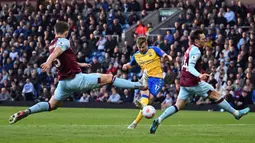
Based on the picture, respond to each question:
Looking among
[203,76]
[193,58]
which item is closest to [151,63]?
[193,58]

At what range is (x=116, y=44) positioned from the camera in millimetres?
38094

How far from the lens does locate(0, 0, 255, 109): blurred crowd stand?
105 feet

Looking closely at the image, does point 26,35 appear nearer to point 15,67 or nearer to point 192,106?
point 15,67

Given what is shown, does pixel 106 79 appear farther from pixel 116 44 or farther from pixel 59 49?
pixel 116 44

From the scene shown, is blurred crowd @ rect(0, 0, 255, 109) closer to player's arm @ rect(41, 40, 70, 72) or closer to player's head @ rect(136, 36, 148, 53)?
player's head @ rect(136, 36, 148, 53)

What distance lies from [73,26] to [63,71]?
992 inches

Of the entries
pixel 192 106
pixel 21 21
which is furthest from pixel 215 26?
pixel 21 21

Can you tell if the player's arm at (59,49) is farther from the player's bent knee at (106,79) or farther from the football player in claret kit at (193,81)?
the football player in claret kit at (193,81)

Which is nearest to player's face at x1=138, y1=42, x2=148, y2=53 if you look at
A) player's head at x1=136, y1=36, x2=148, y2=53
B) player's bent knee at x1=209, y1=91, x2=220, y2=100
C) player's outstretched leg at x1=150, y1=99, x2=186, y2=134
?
player's head at x1=136, y1=36, x2=148, y2=53

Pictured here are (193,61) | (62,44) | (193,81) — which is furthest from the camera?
(193,81)

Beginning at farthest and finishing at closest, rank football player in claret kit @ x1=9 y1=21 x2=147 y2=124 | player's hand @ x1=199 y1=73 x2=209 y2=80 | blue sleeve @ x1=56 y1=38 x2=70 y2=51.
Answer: player's hand @ x1=199 y1=73 x2=209 y2=80
football player in claret kit @ x1=9 y1=21 x2=147 y2=124
blue sleeve @ x1=56 y1=38 x2=70 y2=51

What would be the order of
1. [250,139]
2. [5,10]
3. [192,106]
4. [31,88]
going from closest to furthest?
[250,139] < [192,106] < [31,88] < [5,10]

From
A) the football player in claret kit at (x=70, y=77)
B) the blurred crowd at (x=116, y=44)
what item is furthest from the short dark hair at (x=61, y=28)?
the blurred crowd at (x=116, y=44)

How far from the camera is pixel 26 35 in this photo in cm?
4200
